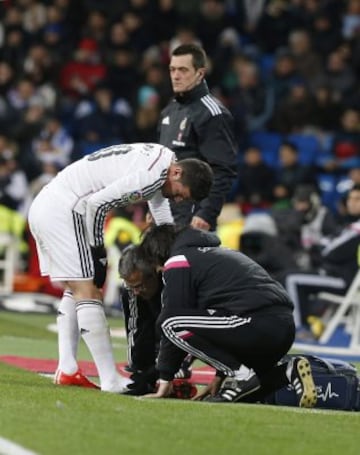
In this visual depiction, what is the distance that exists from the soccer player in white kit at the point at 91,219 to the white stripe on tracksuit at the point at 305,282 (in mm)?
6092

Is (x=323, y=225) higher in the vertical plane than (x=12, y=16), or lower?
lower

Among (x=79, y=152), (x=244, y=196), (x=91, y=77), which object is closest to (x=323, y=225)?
(x=244, y=196)

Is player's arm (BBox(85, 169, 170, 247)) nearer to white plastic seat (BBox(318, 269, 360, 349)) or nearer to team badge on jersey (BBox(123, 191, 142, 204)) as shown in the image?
team badge on jersey (BBox(123, 191, 142, 204))

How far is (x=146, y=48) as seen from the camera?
81.6ft

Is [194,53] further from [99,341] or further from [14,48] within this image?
[14,48]

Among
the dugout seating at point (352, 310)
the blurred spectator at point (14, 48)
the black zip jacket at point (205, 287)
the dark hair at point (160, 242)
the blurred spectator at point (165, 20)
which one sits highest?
the blurred spectator at point (165, 20)

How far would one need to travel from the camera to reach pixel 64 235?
9.44 meters

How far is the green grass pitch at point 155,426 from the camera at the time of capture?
6.89 m

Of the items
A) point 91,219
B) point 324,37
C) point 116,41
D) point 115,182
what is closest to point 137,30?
point 116,41

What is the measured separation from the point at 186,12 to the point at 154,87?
86.5 inches

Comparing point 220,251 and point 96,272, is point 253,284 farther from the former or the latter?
point 96,272

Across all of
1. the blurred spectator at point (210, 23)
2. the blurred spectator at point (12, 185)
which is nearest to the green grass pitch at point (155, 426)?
the blurred spectator at point (12, 185)

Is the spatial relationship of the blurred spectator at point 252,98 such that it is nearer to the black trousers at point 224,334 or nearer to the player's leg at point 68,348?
the player's leg at point 68,348

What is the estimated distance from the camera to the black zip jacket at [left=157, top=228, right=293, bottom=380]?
8797 millimetres
